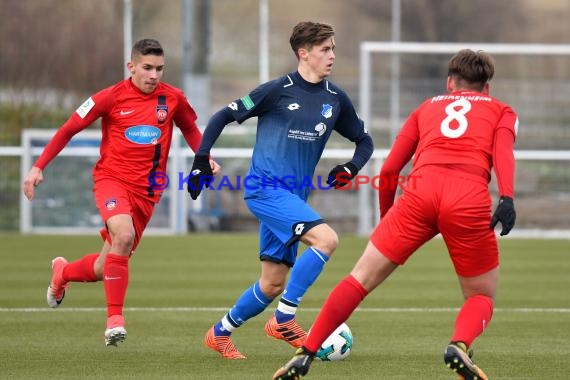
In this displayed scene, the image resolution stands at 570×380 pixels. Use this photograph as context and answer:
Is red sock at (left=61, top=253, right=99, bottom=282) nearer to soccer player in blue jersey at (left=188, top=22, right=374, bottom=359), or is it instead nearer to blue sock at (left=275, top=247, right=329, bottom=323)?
soccer player in blue jersey at (left=188, top=22, right=374, bottom=359)

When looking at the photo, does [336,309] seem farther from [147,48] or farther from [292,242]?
[147,48]

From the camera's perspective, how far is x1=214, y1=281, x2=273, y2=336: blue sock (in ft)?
25.8

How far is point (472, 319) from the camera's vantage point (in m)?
6.35

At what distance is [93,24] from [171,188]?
1648cm

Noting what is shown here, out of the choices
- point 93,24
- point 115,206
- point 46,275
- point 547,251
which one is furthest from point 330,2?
point 115,206

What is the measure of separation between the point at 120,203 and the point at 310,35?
1676 millimetres

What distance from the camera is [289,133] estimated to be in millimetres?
7840

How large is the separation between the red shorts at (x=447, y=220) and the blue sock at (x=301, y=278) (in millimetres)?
1207

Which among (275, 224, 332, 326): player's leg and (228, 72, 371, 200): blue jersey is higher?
(228, 72, 371, 200): blue jersey

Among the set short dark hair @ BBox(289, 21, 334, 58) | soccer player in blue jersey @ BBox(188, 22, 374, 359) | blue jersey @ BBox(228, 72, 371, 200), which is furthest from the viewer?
short dark hair @ BBox(289, 21, 334, 58)

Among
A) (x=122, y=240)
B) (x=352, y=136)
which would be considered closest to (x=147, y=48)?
(x=122, y=240)

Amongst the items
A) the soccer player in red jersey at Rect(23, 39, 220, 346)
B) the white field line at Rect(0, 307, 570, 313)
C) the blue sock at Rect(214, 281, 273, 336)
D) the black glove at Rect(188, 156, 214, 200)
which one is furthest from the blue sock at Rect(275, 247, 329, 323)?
the white field line at Rect(0, 307, 570, 313)

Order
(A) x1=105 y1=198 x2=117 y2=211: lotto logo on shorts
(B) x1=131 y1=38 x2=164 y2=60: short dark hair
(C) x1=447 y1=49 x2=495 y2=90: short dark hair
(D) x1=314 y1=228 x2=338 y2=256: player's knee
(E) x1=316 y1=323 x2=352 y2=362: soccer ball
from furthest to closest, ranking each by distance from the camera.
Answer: (B) x1=131 y1=38 x2=164 y2=60: short dark hair, (A) x1=105 y1=198 x2=117 y2=211: lotto logo on shorts, (E) x1=316 y1=323 x2=352 y2=362: soccer ball, (D) x1=314 y1=228 x2=338 y2=256: player's knee, (C) x1=447 y1=49 x2=495 y2=90: short dark hair

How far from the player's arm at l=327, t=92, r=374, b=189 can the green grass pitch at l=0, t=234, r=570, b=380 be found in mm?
1162
